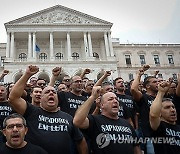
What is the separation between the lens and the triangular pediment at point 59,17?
40.4m

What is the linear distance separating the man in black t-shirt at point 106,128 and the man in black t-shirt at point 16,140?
0.77 meters

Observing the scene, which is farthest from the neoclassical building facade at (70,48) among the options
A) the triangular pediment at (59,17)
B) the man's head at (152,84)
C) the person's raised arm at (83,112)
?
Result: the person's raised arm at (83,112)

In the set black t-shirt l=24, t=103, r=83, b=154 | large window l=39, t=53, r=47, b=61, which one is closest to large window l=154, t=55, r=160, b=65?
large window l=39, t=53, r=47, b=61

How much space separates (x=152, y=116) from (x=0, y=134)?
2746 mm

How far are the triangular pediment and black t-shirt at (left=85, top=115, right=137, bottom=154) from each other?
3799 centimetres

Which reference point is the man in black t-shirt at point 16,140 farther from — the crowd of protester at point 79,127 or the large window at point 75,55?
the large window at point 75,55

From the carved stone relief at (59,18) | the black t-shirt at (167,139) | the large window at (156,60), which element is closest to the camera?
the black t-shirt at (167,139)

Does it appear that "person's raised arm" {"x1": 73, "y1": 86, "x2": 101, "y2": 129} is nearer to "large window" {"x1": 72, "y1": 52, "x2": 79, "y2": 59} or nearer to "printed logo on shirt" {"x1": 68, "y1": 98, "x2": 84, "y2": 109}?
"printed logo on shirt" {"x1": 68, "y1": 98, "x2": 84, "y2": 109}

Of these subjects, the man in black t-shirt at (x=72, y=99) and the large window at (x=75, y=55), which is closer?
the man in black t-shirt at (x=72, y=99)

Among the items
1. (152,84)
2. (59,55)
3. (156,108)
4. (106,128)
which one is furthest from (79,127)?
(59,55)

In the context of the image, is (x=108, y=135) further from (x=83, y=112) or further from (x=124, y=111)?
(x=124, y=111)

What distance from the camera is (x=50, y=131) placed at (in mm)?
3918

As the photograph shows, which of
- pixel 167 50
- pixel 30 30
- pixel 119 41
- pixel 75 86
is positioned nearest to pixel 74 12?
pixel 30 30

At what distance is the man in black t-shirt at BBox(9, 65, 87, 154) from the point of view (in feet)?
12.5
